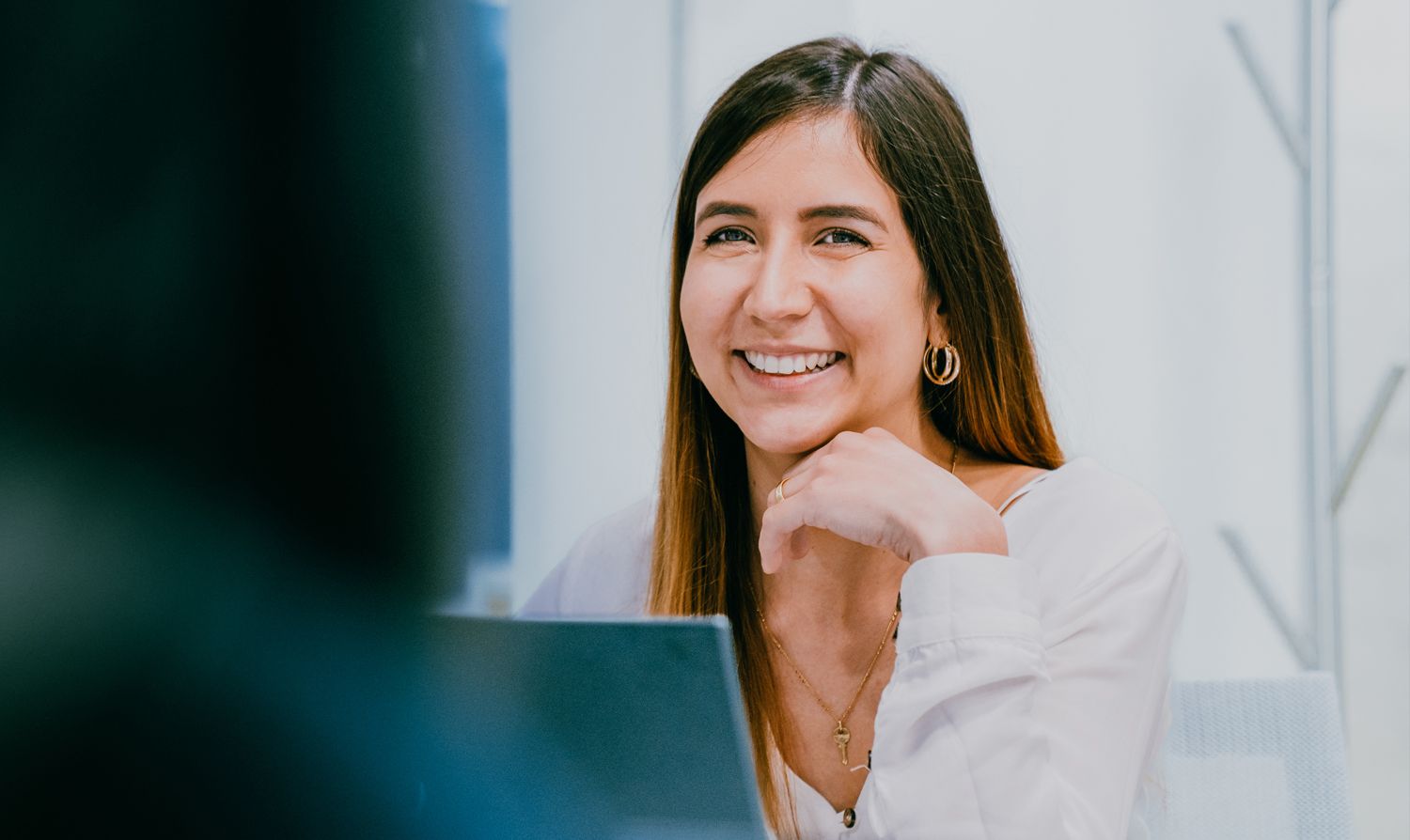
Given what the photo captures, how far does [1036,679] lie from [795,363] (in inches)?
9.9

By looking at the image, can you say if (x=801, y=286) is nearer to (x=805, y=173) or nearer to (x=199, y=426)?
(x=805, y=173)

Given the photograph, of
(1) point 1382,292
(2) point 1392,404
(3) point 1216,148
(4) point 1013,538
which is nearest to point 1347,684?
(2) point 1392,404

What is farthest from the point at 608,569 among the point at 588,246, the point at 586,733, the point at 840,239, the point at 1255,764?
the point at 588,246

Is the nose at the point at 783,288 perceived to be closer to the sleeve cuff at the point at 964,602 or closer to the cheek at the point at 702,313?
the cheek at the point at 702,313

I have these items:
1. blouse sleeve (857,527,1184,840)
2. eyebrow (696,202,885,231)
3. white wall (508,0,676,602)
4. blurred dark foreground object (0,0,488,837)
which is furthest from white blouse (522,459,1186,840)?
white wall (508,0,676,602)

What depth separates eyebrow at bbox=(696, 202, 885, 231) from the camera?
736 millimetres

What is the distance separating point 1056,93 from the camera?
1.85m

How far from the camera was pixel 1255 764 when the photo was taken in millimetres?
827

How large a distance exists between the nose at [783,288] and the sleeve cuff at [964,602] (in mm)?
195

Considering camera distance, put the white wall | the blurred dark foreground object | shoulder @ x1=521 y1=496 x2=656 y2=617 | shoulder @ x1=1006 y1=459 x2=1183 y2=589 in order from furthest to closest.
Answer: the white wall → shoulder @ x1=521 y1=496 x2=656 y2=617 → shoulder @ x1=1006 y1=459 x2=1183 y2=589 → the blurred dark foreground object

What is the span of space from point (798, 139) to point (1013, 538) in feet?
0.94

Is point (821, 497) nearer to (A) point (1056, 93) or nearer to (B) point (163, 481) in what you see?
(B) point (163, 481)

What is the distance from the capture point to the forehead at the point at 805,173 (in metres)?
0.74

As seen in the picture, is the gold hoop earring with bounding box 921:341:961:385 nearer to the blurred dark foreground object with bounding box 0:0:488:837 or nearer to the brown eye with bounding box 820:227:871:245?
the brown eye with bounding box 820:227:871:245
